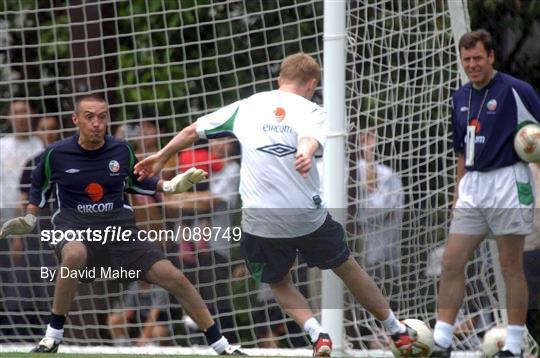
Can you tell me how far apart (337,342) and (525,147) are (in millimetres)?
2005

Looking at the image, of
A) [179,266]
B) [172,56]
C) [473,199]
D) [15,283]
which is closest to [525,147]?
[473,199]

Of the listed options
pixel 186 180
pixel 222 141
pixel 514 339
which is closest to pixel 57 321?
pixel 186 180

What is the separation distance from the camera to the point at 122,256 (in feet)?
28.0

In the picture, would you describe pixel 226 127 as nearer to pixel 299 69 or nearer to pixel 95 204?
pixel 299 69

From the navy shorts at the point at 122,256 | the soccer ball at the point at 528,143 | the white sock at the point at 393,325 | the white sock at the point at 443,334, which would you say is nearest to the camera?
the soccer ball at the point at 528,143

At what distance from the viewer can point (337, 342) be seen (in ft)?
29.3

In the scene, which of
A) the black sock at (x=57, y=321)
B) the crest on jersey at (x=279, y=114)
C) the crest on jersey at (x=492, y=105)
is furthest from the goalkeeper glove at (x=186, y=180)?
the crest on jersey at (x=492, y=105)

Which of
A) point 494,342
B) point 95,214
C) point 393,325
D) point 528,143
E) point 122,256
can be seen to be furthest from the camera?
point 95,214

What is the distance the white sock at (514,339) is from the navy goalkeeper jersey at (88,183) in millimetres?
2316

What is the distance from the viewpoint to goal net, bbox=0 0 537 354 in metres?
9.38

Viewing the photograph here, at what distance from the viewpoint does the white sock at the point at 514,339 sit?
24.9 ft

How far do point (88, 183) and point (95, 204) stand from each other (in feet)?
0.44

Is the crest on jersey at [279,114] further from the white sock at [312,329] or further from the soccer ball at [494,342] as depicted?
the soccer ball at [494,342]

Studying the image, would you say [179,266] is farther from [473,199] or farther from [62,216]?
[473,199]
